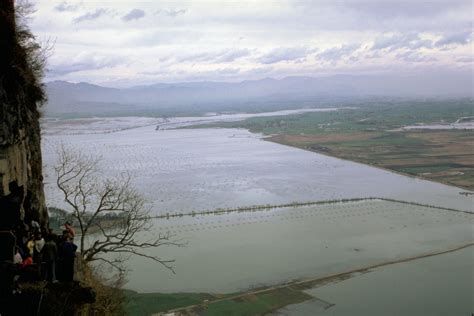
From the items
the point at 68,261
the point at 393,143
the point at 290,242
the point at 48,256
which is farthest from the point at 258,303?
the point at 393,143

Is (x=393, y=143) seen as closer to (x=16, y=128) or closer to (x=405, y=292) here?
(x=405, y=292)

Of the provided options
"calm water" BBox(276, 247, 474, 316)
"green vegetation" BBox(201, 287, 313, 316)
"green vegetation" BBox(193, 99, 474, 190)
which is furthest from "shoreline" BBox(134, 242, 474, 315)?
"green vegetation" BBox(193, 99, 474, 190)

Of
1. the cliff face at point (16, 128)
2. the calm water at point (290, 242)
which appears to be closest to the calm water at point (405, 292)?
the calm water at point (290, 242)

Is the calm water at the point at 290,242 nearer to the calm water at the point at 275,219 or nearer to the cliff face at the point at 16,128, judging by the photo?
the calm water at the point at 275,219

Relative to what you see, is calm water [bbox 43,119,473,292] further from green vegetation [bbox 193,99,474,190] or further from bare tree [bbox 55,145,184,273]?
green vegetation [bbox 193,99,474,190]

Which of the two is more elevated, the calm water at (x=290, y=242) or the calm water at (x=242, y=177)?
the calm water at (x=242, y=177)
